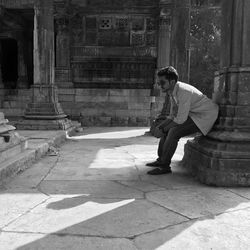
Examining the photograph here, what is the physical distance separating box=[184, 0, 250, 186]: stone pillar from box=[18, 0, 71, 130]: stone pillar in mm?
5441

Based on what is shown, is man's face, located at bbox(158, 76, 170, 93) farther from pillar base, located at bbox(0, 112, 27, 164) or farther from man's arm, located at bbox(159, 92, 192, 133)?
pillar base, located at bbox(0, 112, 27, 164)

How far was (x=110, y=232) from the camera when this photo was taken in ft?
8.20

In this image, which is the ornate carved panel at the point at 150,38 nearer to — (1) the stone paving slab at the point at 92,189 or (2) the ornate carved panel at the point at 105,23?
(2) the ornate carved panel at the point at 105,23

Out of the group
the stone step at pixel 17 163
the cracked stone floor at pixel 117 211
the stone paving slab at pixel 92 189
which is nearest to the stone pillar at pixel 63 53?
the stone step at pixel 17 163

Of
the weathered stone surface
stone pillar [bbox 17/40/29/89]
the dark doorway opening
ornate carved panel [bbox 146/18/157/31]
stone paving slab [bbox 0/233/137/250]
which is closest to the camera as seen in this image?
stone paving slab [bbox 0/233/137/250]

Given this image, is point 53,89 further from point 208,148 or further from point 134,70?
point 208,148

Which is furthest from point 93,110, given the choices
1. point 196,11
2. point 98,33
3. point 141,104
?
point 196,11

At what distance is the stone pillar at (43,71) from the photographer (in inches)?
353

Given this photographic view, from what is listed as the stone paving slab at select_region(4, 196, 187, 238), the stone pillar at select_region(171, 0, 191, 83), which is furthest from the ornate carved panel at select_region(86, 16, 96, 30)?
the stone paving slab at select_region(4, 196, 187, 238)

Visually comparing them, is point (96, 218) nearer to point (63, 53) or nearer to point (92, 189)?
point (92, 189)

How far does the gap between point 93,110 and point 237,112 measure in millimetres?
9153

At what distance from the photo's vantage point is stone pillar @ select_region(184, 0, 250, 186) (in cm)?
384

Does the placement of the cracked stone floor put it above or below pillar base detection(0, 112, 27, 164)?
below

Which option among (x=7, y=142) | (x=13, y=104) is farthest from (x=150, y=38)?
(x=7, y=142)
